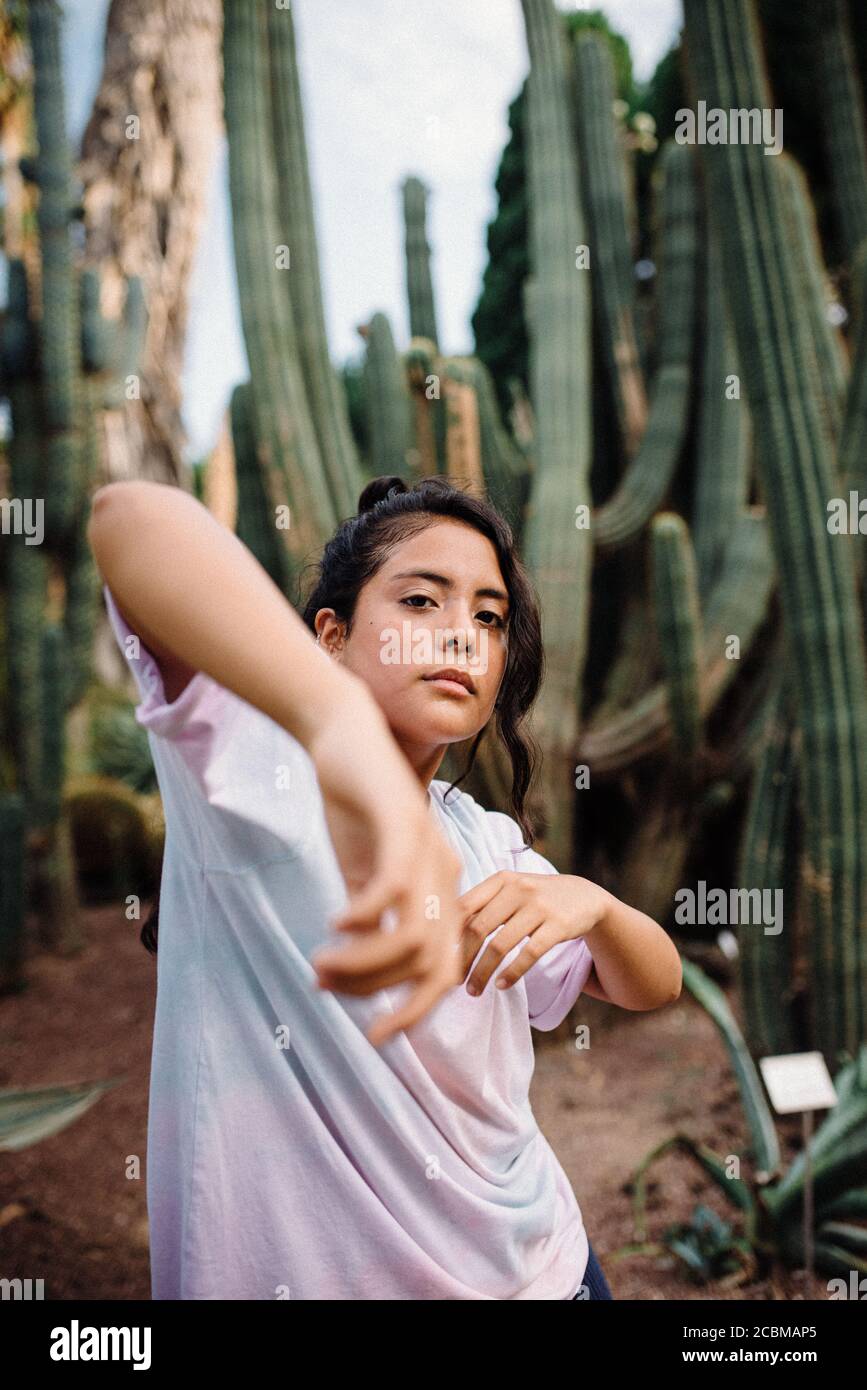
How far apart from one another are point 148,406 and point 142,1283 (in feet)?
21.8

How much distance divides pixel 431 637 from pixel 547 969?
0.98 feet

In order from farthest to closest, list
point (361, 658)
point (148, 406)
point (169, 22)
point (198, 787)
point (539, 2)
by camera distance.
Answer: point (148, 406) < point (169, 22) < point (539, 2) < point (361, 658) < point (198, 787)

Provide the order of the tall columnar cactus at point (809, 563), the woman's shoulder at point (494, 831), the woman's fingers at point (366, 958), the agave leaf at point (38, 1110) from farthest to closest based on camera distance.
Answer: the tall columnar cactus at point (809, 563)
the agave leaf at point (38, 1110)
the woman's shoulder at point (494, 831)
the woman's fingers at point (366, 958)

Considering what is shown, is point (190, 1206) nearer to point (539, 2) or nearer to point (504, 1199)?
point (504, 1199)

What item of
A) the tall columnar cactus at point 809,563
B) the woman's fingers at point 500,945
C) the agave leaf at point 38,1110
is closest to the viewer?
the woman's fingers at point 500,945

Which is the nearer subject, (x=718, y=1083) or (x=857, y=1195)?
(x=857, y=1195)

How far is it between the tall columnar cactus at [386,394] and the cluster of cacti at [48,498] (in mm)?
1594

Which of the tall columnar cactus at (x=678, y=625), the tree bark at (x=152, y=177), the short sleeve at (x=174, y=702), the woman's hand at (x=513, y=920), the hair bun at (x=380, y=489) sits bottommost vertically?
the woman's hand at (x=513, y=920)

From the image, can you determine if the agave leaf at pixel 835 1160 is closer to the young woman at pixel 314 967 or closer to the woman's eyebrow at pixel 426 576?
the young woman at pixel 314 967

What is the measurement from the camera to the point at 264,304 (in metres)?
3.03

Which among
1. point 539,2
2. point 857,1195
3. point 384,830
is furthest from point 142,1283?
point 539,2

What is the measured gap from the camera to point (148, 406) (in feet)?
24.4

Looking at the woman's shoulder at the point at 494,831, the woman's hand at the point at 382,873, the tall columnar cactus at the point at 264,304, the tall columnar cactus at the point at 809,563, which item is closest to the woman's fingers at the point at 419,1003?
the woman's hand at the point at 382,873

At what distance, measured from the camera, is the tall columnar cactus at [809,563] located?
246 centimetres
